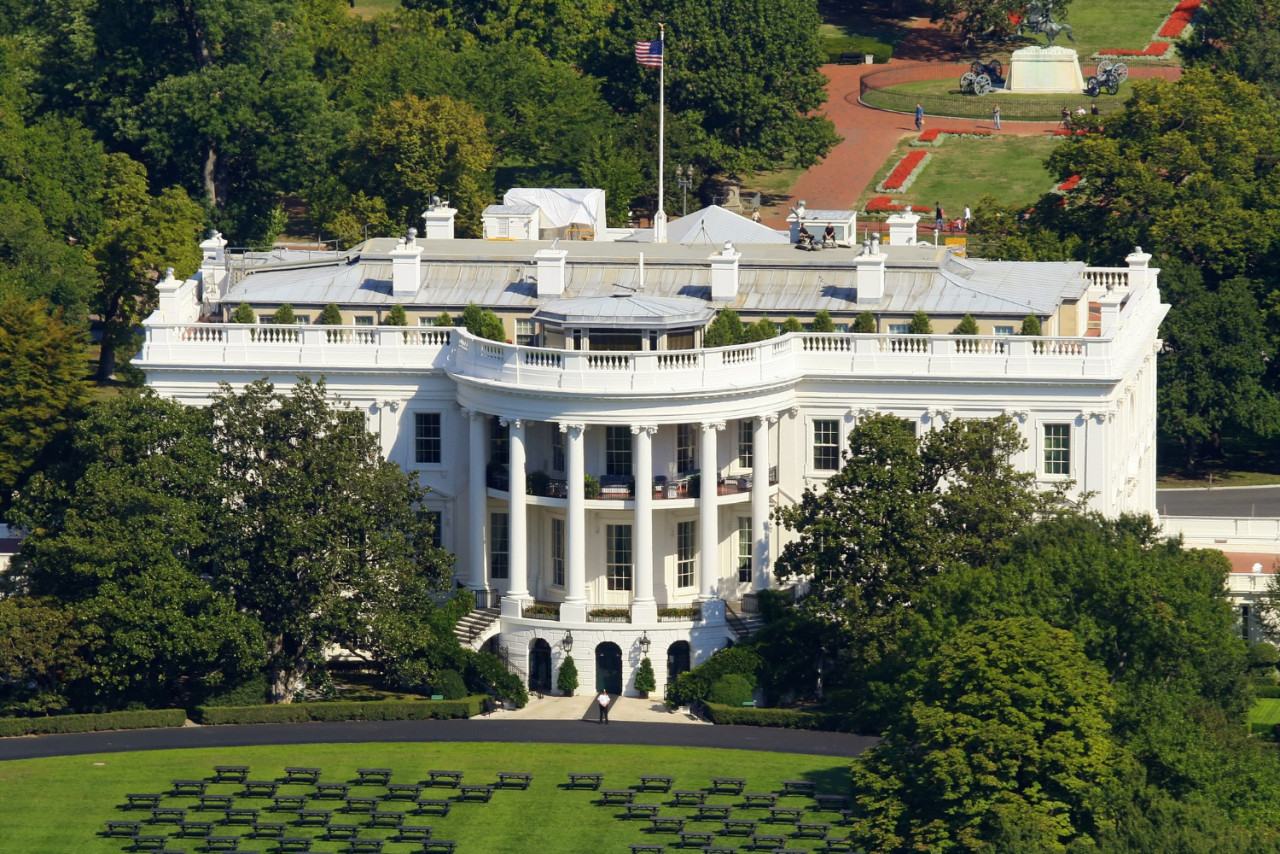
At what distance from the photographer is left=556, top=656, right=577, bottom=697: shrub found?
137 meters

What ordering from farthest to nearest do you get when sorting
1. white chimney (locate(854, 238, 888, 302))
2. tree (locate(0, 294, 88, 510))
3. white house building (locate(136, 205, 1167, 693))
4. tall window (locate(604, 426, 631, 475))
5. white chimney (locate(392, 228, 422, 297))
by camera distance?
tree (locate(0, 294, 88, 510)), white chimney (locate(392, 228, 422, 297)), white chimney (locate(854, 238, 888, 302)), tall window (locate(604, 426, 631, 475)), white house building (locate(136, 205, 1167, 693))

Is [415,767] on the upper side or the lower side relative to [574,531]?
lower

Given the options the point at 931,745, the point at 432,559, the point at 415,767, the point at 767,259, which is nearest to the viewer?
the point at 931,745

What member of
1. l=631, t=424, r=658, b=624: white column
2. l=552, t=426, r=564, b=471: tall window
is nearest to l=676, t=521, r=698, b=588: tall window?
l=631, t=424, r=658, b=624: white column

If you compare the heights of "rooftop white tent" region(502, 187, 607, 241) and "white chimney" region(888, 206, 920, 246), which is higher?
"rooftop white tent" region(502, 187, 607, 241)

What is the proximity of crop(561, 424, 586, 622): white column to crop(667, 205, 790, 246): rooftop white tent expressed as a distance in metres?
23.4

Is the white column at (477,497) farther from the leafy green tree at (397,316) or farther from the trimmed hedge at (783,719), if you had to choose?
the trimmed hedge at (783,719)

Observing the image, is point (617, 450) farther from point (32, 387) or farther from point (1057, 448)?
point (32, 387)

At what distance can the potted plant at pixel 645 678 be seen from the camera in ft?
448

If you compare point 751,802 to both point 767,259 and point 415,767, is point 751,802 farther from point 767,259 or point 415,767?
point 767,259

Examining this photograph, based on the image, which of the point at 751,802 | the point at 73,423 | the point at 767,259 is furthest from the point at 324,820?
the point at 767,259

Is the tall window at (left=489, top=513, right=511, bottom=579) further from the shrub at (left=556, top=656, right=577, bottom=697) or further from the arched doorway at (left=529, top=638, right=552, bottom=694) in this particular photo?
the shrub at (left=556, top=656, right=577, bottom=697)

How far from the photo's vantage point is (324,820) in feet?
398

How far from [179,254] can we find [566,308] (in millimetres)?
47324
